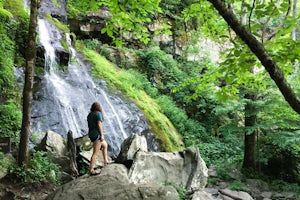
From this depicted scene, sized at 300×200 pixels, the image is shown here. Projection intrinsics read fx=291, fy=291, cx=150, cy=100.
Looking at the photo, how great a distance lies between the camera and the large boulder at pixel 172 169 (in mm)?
6816

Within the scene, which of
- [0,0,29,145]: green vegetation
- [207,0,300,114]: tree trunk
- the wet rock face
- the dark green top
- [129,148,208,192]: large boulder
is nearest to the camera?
[207,0,300,114]: tree trunk

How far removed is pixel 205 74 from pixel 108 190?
301 cm

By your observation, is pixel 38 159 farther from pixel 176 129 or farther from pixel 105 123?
pixel 176 129

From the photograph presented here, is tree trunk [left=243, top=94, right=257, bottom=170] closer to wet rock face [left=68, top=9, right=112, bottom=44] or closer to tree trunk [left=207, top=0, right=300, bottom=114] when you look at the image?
tree trunk [left=207, top=0, right=300, bottom=114]

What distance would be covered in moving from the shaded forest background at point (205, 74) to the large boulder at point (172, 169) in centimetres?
188

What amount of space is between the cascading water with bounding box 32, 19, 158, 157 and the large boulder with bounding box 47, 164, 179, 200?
165 inches

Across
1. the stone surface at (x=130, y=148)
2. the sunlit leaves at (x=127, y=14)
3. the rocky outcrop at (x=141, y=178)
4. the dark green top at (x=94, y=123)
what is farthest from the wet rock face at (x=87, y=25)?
the sunlit leaves at (x=127, y=14)

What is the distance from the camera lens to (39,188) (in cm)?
612

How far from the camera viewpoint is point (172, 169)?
24.2 ft

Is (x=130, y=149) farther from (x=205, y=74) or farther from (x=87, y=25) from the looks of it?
(x=87, y=25)

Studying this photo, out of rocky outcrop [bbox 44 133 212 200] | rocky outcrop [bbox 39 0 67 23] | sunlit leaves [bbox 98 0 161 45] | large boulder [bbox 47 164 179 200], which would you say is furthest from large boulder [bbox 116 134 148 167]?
rocky outcrop [bbox 39 0 67 23]

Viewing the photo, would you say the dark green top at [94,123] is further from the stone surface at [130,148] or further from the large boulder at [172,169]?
the stone surface at [130,148]

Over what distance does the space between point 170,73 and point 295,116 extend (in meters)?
10.3

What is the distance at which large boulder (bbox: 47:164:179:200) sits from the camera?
4949 millimetres
